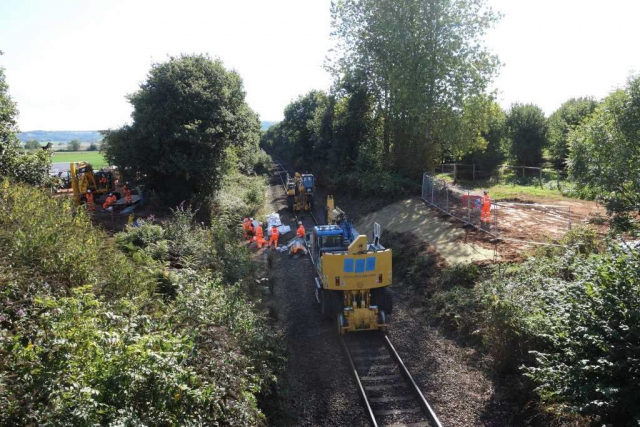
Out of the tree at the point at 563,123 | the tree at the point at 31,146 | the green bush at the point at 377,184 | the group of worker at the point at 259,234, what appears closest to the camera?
the tree at the point at 31,146

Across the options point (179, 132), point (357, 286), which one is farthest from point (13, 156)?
point (357, 286)

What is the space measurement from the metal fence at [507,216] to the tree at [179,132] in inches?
478

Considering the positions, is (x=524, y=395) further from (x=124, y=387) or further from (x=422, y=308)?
(x=124, y=387)

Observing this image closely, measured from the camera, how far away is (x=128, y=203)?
24.5m

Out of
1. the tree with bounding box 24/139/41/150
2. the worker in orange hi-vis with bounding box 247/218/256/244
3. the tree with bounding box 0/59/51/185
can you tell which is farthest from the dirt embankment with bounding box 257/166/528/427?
the tree with bounding box 24/139/41/150

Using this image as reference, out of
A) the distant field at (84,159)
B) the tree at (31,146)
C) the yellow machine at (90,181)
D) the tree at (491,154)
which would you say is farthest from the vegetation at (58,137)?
the tree at (491,154)

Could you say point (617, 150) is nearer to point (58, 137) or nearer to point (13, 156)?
point (13, 156)

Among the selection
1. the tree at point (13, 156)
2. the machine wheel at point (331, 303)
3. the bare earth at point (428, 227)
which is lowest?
the machine wheel at point (331, 303)

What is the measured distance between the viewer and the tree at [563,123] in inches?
1459

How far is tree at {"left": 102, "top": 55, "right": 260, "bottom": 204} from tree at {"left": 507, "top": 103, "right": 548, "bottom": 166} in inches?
1135

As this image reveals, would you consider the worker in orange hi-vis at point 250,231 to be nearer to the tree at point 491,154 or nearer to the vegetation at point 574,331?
the vegetation at point 574,331

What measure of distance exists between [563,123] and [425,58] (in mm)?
20428

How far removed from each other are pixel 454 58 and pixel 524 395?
2135 cm

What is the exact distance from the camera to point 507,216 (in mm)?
19422
